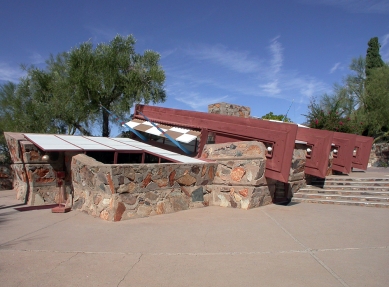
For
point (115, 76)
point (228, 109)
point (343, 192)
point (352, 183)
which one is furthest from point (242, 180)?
point (115, 76)

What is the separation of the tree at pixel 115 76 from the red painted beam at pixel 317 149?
832 cm

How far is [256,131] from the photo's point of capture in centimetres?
855

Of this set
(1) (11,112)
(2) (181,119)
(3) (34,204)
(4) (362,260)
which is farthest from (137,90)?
(4) (362,260)

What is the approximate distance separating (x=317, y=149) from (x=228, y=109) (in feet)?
11.2

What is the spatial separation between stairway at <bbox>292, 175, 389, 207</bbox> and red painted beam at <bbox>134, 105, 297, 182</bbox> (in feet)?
6.96

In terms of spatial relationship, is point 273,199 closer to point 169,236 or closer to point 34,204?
point 169,236

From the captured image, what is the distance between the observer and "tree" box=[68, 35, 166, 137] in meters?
14.9

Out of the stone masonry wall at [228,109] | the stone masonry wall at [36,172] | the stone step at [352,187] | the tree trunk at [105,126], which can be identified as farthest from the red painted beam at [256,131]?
the tree trunk at [105,126]

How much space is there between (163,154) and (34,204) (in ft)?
12.3

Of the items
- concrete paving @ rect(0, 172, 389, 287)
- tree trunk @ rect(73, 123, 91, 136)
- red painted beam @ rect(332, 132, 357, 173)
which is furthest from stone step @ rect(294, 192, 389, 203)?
tree trunk @ rect(73, 123, 91, 136)

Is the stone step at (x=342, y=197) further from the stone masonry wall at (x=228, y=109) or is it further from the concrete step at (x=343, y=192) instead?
the stone masonry wall at (x=228, y=109)

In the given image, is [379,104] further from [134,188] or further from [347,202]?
[134,188]

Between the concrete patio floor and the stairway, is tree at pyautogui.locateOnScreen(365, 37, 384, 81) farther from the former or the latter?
the concrete patio floor

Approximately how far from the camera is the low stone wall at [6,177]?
1298 centimetres
